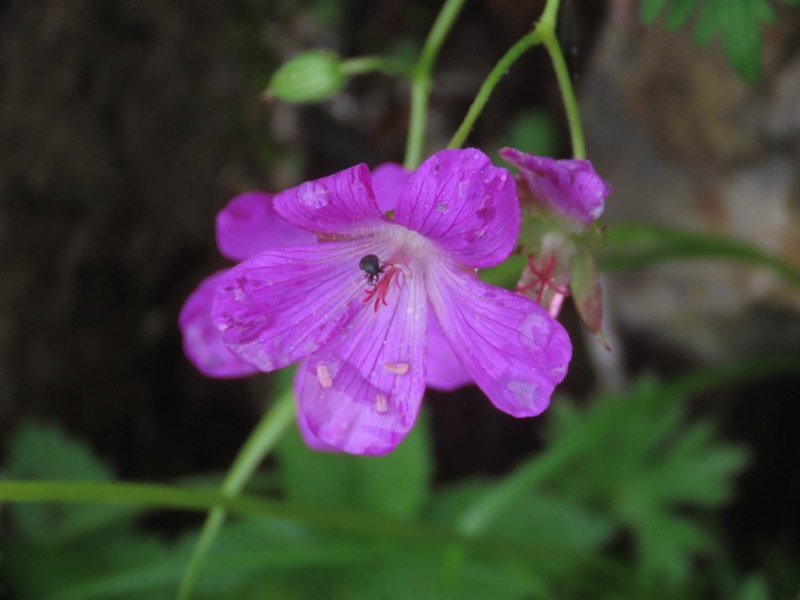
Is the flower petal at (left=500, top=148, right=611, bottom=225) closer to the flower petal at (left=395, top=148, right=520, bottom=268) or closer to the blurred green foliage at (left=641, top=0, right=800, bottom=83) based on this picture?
the flower petal at (left=395, top=148, right=520, bottom=268)

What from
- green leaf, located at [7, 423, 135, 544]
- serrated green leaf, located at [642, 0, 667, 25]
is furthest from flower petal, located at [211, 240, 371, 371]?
green leaf, located at [7, 423, 135, 544]

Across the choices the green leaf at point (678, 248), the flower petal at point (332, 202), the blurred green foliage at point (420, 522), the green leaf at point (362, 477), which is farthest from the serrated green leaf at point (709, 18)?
the green leaf at point (362, 477)

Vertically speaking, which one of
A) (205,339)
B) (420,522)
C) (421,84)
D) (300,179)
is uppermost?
(300,179)

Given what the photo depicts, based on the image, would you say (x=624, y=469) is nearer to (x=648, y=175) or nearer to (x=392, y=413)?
(x=648, y=175)

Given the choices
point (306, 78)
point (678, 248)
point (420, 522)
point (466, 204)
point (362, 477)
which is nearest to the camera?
point (466, 204)

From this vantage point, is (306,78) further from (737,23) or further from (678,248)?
(678,248)

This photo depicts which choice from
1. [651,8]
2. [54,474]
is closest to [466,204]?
[651,8]

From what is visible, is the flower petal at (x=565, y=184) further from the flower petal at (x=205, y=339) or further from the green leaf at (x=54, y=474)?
the green leaf at (x=54, y=474)
